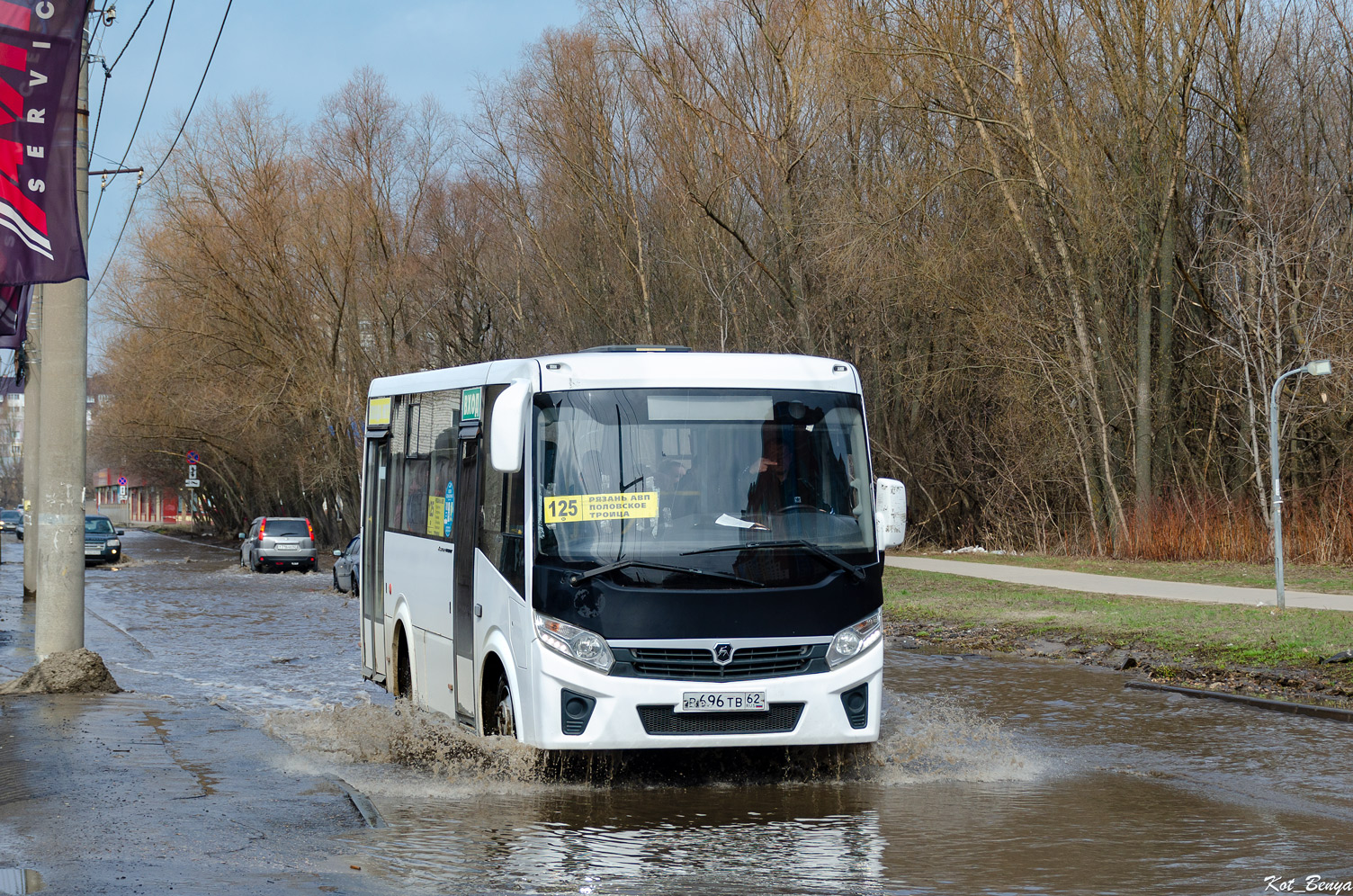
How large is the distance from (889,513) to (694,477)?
4.16ft

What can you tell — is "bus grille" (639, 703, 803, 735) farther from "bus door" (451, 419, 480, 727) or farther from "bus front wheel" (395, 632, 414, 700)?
"bus front wheel" (395, 632, 414, 700)

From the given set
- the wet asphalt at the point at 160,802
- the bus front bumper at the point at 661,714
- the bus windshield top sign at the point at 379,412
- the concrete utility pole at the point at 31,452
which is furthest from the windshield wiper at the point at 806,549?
the concrete utility pole at the point at 31,452

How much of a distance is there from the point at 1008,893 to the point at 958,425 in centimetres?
3333

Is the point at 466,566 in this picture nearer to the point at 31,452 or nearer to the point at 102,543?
the point at 31,452

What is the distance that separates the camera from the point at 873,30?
31.7 m

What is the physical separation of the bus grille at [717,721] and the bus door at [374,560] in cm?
467

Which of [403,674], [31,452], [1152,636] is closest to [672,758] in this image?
[403,674]

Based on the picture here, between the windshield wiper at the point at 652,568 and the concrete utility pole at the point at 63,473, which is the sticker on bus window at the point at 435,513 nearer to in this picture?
the windshield wiper at the point at 652,568

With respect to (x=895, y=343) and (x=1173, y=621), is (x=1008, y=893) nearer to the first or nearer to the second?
(x=1173, y=621)

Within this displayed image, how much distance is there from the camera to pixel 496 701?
962 centimetres

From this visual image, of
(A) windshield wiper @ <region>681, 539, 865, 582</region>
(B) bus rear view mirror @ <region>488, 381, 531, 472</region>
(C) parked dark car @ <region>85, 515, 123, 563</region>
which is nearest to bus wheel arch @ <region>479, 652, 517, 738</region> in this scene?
(B) bus rear view mirror @ <region>488, 381, 531, 472</region>

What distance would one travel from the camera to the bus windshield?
29.3 ft

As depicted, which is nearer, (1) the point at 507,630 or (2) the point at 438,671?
(1) the point at 507,630

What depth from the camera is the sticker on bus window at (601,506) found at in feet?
29.5
